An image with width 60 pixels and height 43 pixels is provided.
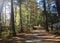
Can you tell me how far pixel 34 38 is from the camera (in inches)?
90.7

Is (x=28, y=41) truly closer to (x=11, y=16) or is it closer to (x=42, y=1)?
(x=11, y=16)

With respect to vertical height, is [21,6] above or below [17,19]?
above

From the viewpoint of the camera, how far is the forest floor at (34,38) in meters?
2.22

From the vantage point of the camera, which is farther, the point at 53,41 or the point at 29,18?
the point at 29,18

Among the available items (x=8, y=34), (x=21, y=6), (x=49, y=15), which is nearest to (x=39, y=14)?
(x=49, y=15)

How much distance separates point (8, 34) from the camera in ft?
7.48

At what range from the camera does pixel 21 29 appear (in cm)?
234

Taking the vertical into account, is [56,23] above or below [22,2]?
below

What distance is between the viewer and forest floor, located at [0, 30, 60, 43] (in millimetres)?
2217

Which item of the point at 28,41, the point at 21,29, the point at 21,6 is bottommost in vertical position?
the point at 28,41

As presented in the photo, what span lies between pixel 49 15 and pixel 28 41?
428 millimetres

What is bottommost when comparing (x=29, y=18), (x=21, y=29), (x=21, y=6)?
(x=21, y=29)

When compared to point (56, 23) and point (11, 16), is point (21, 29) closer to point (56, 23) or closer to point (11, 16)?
point (11, 16)

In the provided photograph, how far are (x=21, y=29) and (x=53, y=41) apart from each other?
0.45m
